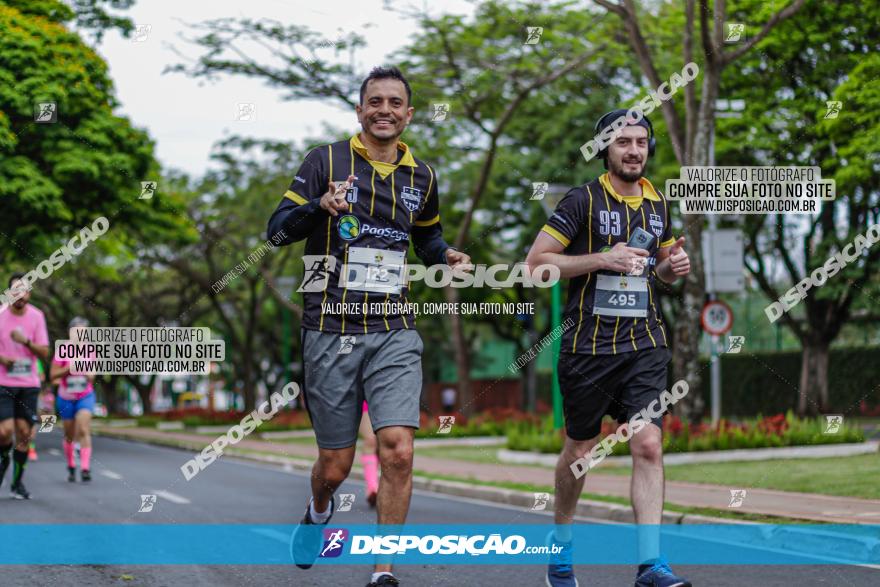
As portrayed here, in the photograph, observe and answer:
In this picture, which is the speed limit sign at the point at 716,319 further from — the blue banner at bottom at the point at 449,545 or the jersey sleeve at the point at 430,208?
the jersey sleeve at the point at 430,208

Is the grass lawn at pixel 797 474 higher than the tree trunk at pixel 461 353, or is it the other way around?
the tree trunk at pixel 461 353

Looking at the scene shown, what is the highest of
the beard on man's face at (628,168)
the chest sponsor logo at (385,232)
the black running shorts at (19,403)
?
the beard on man's face at (628,168)

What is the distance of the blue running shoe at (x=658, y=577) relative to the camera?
498 cm

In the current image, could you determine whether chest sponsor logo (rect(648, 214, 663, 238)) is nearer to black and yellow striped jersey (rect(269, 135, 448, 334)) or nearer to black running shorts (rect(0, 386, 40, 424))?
black and yellow striped jersey (rect(269, 135, 448, 334))

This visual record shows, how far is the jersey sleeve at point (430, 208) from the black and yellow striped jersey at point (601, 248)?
523mm

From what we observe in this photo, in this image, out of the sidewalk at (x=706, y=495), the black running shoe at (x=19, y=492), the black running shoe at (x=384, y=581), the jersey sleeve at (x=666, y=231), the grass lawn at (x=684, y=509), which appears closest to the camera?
the black running shoe at (x=384, y=581)

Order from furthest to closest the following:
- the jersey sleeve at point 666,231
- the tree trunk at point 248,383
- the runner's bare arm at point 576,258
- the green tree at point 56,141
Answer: the tree trunk at point 248,383 < the green tree at point 56,141 < the jersey sleeve at point 666,231 < the runner's bare arm at point 576,258

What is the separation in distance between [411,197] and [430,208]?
22 cm

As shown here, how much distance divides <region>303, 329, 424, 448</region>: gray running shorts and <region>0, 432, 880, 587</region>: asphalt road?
132 cm

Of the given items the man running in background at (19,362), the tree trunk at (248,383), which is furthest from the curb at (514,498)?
the tree trunk at (248,383)

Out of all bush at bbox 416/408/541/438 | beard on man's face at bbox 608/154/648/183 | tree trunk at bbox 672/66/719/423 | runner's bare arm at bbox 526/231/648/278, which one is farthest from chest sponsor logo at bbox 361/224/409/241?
bush at bbox 416/408/541/438

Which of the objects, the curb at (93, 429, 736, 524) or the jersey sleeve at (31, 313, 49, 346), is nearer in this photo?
the curb at (93, 429, 736, 524)

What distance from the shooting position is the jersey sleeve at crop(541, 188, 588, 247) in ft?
18.5

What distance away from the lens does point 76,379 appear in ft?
44.6
